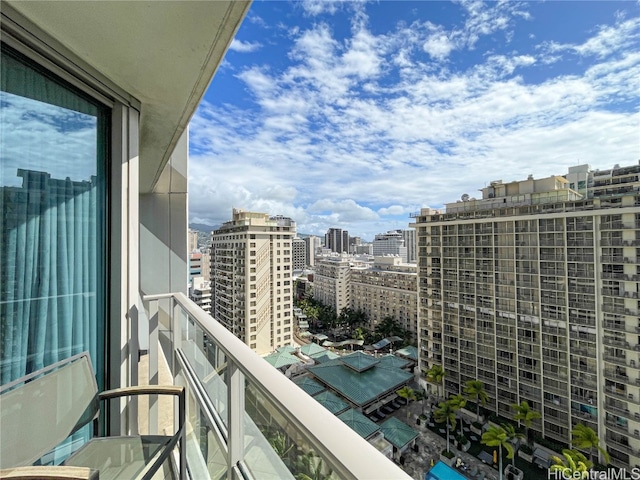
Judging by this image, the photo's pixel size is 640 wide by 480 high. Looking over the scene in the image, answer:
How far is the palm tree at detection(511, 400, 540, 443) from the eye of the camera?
436 inches

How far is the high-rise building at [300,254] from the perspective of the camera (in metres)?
53.7

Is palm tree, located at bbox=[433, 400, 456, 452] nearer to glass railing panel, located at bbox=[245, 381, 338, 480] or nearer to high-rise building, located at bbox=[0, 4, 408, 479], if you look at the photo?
high-rise building, located at bbox=[0, 4, 408, 479]

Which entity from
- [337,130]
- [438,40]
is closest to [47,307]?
[438,40]

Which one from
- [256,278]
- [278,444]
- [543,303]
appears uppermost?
[278,444]

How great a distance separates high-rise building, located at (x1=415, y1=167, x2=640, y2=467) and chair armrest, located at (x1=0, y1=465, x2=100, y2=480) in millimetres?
14340

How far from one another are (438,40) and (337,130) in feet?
35.4

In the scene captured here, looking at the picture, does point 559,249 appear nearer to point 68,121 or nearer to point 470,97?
point 470,97

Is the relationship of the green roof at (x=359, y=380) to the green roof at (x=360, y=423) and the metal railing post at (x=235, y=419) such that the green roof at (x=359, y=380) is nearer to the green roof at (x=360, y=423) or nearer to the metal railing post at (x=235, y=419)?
the green roof at (x=360, y=423)

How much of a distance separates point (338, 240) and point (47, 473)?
2711 inches

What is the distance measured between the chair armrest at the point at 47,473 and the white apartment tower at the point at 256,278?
17601 millimetres

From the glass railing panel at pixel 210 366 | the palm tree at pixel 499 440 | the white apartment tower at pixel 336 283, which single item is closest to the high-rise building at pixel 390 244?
the white apartment tower at pixel 336 283

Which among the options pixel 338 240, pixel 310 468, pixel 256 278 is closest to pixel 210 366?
pixel 310 468

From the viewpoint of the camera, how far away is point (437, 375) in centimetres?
1429

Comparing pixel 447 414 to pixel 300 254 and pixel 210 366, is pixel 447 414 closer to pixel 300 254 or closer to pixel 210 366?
pixel 210 366
